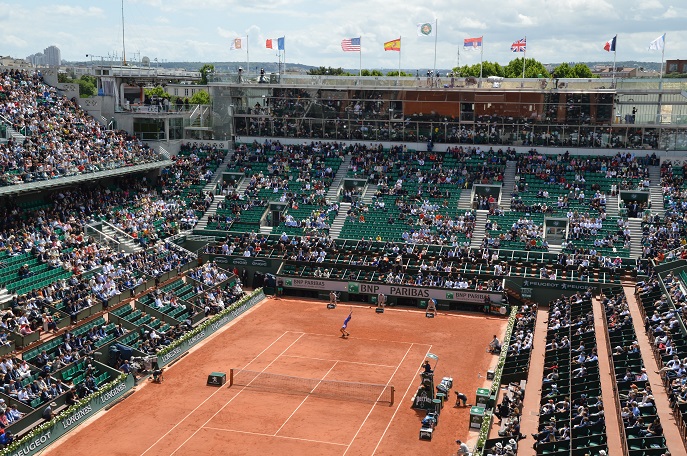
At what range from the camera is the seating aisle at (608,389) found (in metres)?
27.8

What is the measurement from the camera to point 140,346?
4047cm

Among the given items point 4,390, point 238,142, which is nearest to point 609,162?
point 238,142

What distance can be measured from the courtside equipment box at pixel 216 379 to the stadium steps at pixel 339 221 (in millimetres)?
22126

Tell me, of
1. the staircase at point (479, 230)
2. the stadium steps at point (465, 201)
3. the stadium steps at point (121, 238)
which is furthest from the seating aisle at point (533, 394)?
the stadium steps at point (121, 238)

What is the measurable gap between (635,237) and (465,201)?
12407 millimetres

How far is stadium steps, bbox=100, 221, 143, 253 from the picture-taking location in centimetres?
5275

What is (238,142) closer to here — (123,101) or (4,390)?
(123,101)

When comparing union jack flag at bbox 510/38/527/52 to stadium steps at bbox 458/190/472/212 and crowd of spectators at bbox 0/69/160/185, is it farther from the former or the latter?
crowd of spectators at bbox 0/69/160/185

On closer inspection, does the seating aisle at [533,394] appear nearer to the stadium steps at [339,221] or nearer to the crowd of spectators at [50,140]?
the stadium steps at [339,221]

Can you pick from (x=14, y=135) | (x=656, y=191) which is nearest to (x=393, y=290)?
(x=656, y=191)

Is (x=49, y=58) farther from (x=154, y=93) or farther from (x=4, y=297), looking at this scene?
(x=4, y=297)

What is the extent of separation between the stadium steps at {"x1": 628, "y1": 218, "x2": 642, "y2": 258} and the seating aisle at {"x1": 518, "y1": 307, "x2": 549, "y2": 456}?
1000 cm

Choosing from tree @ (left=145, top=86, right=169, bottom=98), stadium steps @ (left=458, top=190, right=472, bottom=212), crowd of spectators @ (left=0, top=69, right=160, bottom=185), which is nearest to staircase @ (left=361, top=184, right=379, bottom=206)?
stadium steps @ (left=458, top=190, right=472, bottom=212)

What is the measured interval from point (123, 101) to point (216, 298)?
25327 millimetres
